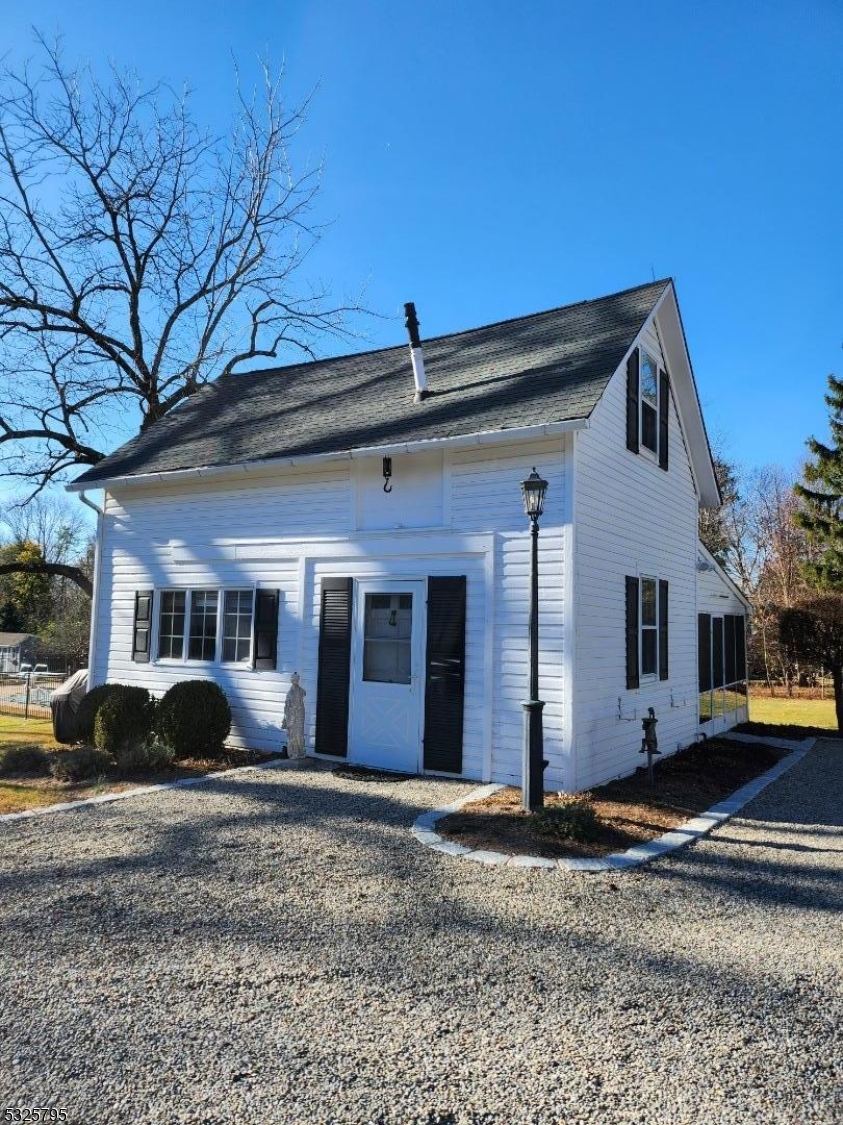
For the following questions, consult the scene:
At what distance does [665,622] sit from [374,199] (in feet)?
31.5

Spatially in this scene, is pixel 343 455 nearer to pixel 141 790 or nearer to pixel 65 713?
pixel 141 790

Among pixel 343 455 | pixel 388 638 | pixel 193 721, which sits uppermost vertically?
pixel 343 455

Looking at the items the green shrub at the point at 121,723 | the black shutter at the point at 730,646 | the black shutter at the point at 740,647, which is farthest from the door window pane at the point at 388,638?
the black shutter at the point at 740,647

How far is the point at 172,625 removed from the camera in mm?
10734

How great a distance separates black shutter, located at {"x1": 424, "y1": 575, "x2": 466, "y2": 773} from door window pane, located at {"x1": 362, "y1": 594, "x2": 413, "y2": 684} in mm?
364

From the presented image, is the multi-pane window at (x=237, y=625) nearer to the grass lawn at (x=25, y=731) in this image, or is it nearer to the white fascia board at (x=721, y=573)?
the grass lawn at (x=25, y=731)

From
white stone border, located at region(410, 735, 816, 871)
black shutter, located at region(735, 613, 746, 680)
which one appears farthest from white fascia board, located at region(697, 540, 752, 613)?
white stone border, located at region(410, 735, 816, 871)

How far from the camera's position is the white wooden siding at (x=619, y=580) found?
25.4 feet

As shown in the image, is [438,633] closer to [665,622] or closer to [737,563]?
[665,622]

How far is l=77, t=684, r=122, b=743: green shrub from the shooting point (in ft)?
31.7

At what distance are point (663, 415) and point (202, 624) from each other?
7.38 meters

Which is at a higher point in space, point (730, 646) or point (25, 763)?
point (730, 646)

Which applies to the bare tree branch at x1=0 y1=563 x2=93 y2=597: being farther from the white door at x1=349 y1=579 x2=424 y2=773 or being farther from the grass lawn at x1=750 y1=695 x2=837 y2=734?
the grass lawn at x1=750 y1=695 x2=837 y2=734

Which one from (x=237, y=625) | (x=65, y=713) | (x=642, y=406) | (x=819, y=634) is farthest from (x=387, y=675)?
(x=819, y=634)
